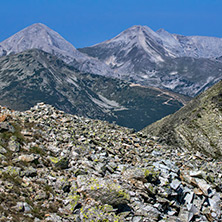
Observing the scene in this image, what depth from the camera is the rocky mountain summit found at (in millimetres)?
23688

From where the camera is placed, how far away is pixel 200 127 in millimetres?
56156

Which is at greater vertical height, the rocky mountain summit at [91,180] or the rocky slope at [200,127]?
the rocky slope at [200,127]

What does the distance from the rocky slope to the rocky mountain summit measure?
13828mm

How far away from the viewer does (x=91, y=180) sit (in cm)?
2712

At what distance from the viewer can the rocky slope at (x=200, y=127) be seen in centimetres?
5194

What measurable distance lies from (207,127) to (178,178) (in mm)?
27245

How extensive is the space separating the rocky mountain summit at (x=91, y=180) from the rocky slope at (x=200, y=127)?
13828 millimetres

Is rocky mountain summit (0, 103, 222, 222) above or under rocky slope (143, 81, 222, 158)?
under

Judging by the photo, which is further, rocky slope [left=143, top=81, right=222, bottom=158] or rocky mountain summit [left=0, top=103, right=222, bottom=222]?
rocky slope [left=143, top=81, right=222, bottom=158]

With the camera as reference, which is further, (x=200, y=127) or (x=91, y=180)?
(x=200, y=127)

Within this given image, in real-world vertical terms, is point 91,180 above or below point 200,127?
below

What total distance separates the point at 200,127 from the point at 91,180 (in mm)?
35473

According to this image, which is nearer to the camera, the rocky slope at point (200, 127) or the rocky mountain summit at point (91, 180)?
the rocky mountain summit at point (91, 180)

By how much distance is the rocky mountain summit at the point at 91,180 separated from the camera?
23.7 meters
